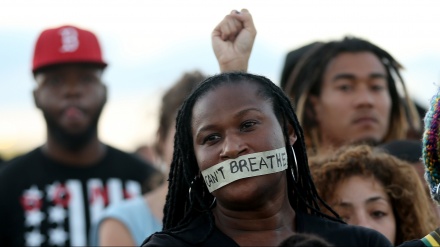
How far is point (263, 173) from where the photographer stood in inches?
136

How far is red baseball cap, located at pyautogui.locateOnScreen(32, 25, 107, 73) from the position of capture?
7117mm

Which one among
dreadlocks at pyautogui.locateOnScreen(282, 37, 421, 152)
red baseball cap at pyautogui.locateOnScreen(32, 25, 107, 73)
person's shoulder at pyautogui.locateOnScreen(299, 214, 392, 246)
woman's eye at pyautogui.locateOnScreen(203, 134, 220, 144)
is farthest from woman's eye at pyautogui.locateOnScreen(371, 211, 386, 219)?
red baseball cap at pyautogui.locateOnScreen(32, 25, 107, 73)

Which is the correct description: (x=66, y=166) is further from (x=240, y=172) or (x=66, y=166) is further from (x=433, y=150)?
(x=433, y=150)

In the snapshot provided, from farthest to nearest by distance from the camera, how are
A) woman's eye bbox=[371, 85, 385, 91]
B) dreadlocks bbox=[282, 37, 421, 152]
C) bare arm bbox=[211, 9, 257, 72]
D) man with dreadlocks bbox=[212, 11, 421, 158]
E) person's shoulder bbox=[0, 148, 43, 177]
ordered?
person's shoulder bbox=[0, 148, 43, 177] < dreadlocks bbox=[282, 37, 421, 152] < woman's eye bbox=[371, 85, 385, 91] < man with dreadlocks bbox=[212, 11, 421, 158] < bare arm bbox=[211, 9, 257, 72]

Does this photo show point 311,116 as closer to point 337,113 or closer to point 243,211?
point 337,113

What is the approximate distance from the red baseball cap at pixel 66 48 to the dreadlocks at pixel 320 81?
4.42 feet

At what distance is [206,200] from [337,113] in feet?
8.53

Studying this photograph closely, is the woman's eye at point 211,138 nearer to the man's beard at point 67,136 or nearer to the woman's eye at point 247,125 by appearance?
the woman's eye at point 247,125

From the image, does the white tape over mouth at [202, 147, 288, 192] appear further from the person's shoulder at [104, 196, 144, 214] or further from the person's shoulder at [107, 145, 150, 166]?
the person's shoulder at [107, 145, 150, 166]

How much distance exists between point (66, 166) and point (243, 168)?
3.76 meters

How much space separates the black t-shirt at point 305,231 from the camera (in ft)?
11.3

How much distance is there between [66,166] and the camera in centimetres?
703

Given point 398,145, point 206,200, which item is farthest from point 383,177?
point 206,200

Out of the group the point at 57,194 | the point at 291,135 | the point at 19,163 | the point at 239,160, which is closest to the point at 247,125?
the point at 239,160
